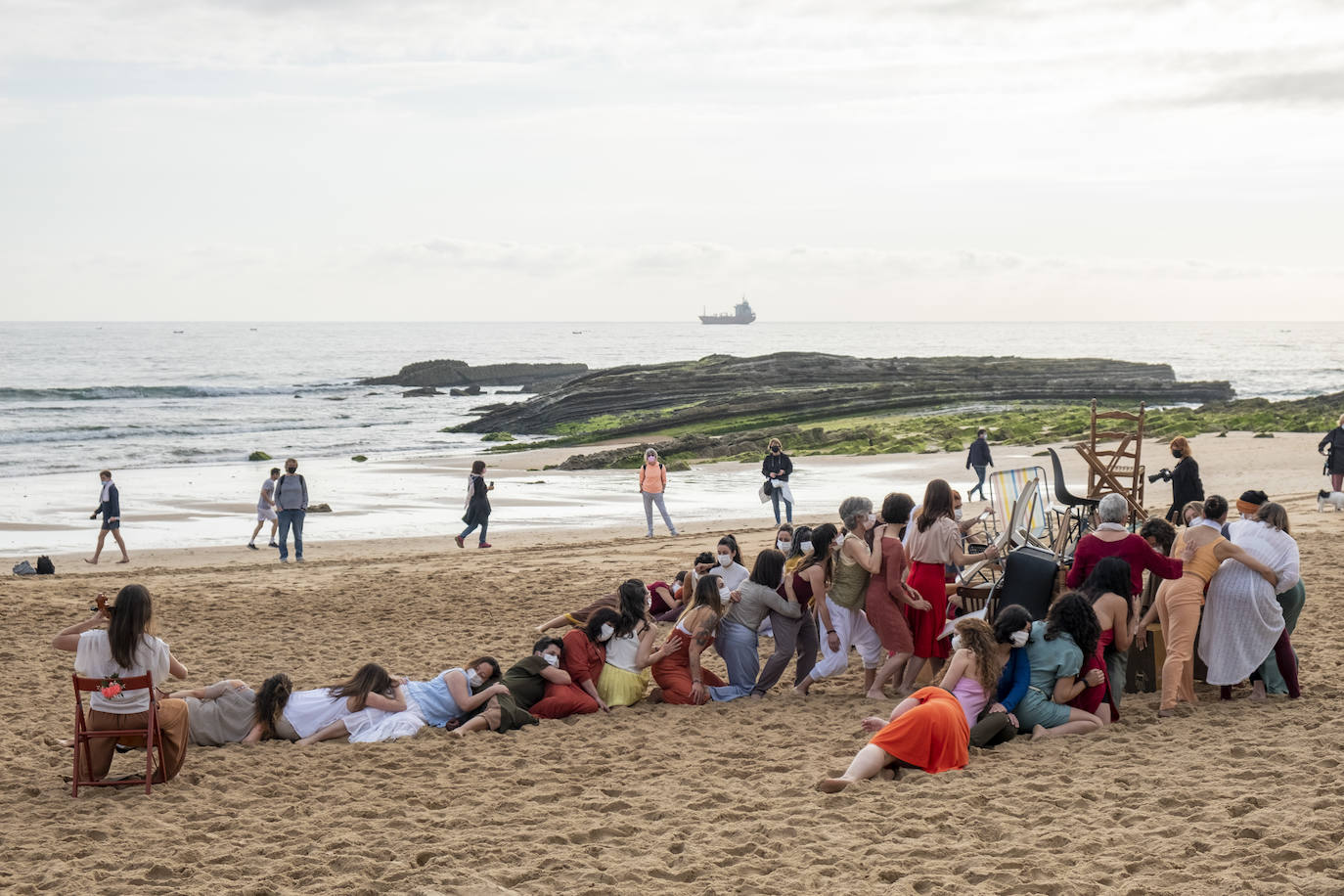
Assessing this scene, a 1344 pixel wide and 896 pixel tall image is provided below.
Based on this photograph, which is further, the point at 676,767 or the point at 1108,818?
the point at 676,767

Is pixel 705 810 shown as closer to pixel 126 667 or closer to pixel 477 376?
pixel 126 667

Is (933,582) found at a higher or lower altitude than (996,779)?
higher

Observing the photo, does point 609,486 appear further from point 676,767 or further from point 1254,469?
point 676,767

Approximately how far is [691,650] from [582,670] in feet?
2.60

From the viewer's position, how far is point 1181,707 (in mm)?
7762

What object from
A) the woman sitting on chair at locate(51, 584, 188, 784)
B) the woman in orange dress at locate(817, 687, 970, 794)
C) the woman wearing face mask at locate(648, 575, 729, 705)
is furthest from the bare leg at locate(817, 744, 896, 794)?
the woman sitting on chair at locate(51, 584, 188, 784)

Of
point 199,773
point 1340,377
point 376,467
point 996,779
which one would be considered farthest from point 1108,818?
point 1340,377

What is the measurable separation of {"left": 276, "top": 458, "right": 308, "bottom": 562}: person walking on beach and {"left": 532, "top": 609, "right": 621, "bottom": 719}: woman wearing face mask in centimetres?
810

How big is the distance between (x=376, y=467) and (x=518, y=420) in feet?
55.3

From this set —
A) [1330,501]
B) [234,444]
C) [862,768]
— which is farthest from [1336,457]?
[234,444]

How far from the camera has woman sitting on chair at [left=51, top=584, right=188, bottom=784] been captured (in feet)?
21.1

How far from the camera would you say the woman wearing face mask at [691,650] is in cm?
844

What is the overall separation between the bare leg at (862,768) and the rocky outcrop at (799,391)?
33.2 metres

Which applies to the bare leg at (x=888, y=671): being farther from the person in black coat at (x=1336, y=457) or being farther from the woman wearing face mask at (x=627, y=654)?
the person in black coat at (x=1336, y=457)
